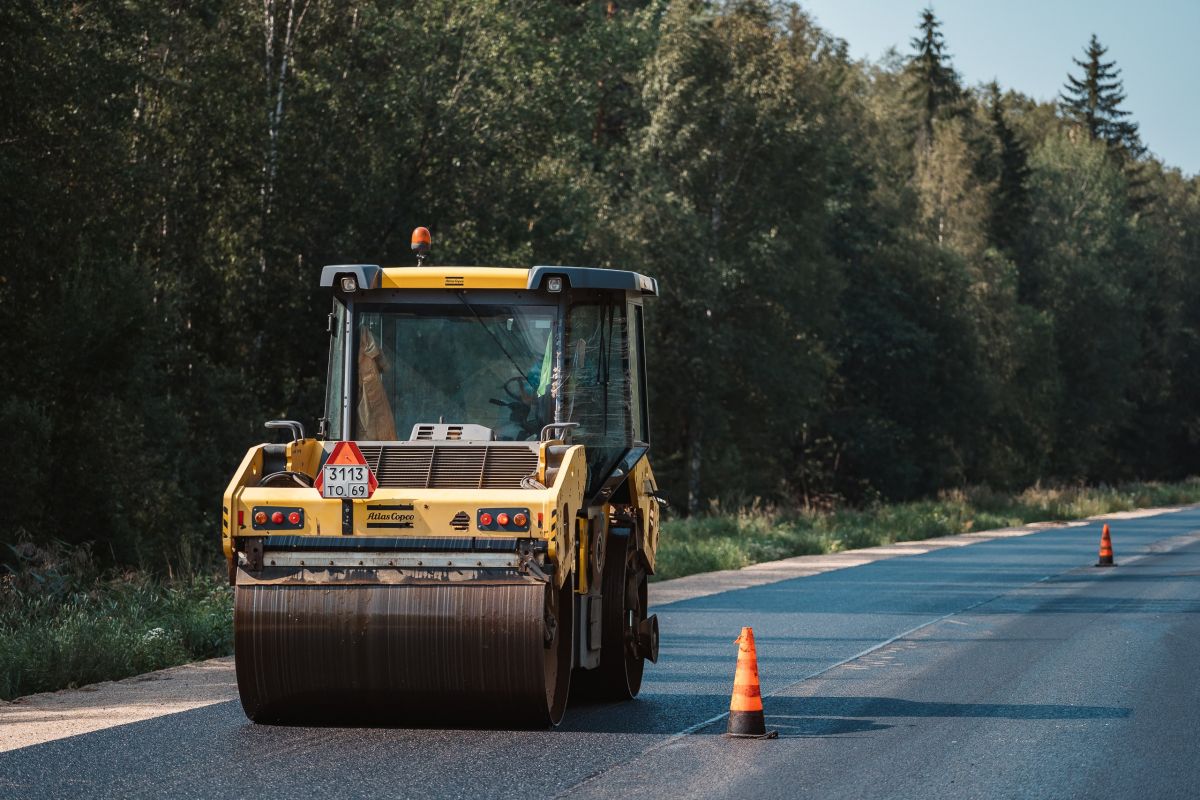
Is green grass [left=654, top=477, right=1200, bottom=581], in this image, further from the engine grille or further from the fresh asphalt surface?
the engine grille

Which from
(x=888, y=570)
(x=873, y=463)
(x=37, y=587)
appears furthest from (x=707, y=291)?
(x=37, y=587)

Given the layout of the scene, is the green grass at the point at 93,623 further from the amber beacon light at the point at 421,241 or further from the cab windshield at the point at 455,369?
the amber beacon light at the point at 421,241

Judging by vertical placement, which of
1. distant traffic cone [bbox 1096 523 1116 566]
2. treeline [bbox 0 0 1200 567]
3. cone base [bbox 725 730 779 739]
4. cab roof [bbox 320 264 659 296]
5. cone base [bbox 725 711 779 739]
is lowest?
cone base [bbox 725 730 779 739]

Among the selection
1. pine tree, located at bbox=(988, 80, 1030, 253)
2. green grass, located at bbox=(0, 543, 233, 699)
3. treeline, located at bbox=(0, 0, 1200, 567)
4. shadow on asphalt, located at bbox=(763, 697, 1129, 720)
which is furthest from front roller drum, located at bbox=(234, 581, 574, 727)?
pine tree, located at bbox=(988, 80, 1030, 253)

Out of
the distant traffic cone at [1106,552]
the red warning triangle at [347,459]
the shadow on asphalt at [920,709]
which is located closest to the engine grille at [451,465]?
the red warning triangle at [347,459]

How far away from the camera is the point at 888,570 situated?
26172mm

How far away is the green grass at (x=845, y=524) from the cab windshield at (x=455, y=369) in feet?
42.0

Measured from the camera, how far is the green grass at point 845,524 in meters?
27.0

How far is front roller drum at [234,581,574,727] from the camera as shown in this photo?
908 cm

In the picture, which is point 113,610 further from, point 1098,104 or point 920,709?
point 1098,104

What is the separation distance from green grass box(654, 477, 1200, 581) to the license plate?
14.0m

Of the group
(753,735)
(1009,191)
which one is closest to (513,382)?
(753,735)

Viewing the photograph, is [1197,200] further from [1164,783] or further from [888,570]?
[1164,783]

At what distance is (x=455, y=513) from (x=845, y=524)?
101 feet
